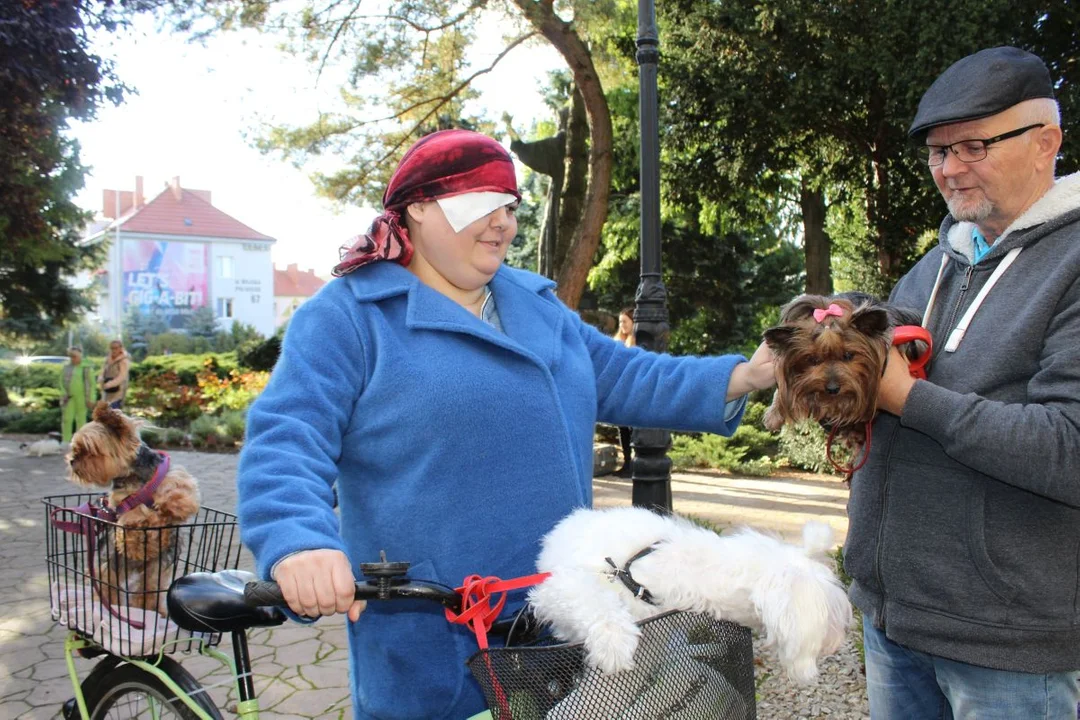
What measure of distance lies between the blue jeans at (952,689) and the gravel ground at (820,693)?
85.6 inches

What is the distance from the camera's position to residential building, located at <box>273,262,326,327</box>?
90175 mm

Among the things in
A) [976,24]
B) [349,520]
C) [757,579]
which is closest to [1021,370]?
[757,579]

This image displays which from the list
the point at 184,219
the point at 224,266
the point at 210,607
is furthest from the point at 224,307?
the point at 210,607

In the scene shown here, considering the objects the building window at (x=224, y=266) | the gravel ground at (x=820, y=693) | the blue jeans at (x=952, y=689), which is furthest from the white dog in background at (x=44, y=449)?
the building window at (x=224, y=266)

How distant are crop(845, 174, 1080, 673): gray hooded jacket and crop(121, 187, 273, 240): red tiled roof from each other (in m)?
75.5

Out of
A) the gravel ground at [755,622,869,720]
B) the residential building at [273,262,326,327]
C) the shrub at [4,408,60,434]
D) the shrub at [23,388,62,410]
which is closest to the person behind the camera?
the gravel ground at [755,622,869,720]

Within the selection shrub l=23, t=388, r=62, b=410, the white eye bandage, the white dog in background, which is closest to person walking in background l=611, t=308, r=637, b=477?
the white eye bandage

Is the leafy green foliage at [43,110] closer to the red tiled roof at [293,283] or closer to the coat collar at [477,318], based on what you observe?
the coat collar at [477,318]

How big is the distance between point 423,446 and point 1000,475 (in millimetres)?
1243

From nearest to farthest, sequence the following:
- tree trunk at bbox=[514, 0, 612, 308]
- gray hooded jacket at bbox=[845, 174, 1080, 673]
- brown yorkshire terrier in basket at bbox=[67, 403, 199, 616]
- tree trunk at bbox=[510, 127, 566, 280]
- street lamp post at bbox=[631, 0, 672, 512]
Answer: gray hooded jacket at bbox=[845, 174, 1080, 673]
brown yorkshire terrier in basket at bbox=[67, 403, 199, 616]
street lamp post at bbox=[631, 0, 672, 512]
tree trunk at bbox=[514, 0, 612, 308]
tree trunk at bbox=[510, 127, 566, 280]

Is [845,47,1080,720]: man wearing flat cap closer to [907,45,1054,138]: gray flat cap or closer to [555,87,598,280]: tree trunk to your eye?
[907,45,1054,138]: gray flat cap

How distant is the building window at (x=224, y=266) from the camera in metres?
72.5

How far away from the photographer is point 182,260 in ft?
230

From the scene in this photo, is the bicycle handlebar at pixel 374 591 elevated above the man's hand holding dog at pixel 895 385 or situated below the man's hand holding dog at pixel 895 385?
below
